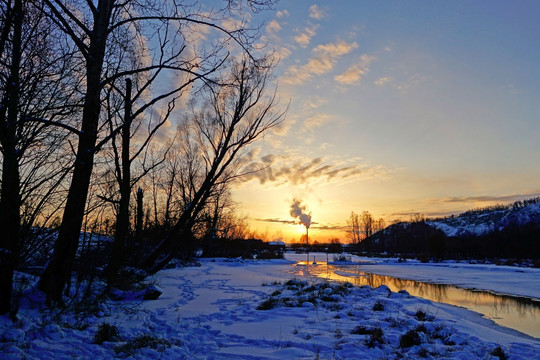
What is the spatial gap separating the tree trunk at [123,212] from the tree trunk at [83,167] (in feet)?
6.58

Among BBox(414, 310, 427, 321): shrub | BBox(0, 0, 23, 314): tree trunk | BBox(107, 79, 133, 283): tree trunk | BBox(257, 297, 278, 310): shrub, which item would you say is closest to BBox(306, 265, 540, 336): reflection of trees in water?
BBox(414, 310, 427, 321): shrub

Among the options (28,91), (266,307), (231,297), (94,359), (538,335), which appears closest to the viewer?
(94,359)

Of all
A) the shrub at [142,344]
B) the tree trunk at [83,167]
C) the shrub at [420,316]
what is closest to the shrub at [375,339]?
the shrub at [420,316]

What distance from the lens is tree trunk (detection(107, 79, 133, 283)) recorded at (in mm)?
7844

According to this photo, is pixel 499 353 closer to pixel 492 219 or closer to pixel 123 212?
pixel 123 212

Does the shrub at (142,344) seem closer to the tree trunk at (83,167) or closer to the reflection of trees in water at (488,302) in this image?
the tree trunk at (83,167)

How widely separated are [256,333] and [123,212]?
5.67 meters

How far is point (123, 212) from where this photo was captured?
9.07 metres

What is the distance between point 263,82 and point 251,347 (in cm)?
859

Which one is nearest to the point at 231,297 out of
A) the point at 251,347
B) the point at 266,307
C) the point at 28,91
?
the point at 266,307

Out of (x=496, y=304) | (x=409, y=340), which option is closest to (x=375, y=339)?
(x=409, y=340)

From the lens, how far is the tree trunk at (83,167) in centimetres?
496

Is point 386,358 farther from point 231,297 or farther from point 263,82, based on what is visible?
point 263,82

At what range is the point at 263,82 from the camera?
35.9 feet
